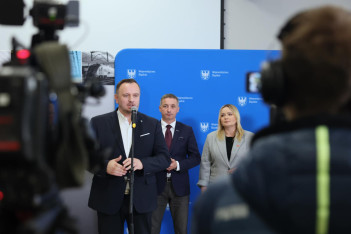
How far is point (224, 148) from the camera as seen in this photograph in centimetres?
437

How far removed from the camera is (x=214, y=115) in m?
4.98

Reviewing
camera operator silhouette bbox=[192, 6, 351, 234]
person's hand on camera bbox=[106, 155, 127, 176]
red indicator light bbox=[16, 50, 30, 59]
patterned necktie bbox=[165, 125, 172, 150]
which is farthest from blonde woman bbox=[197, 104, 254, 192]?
camera operator silhouette bbox=[192, 6, 351, 234]

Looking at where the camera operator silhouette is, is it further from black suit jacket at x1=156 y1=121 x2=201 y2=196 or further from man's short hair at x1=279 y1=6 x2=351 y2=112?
black suit jacket at x1=156 y1=121 x2=201 y2=196

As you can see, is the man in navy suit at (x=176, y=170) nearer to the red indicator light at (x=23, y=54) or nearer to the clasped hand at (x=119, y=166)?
the clasped hand at (x=119, y=166)

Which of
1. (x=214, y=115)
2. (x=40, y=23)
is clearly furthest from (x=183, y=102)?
(x=40, y=23)

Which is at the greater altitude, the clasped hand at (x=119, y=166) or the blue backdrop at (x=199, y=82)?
the blue backdrop at (x=199, y=82)

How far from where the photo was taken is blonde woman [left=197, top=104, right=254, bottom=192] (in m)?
4.34

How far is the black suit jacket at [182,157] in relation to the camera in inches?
177

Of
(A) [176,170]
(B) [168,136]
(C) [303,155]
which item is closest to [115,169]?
(A) [176,170]

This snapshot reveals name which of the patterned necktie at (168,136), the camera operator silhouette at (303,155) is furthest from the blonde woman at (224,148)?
the camera operator silhouette at (303,155)

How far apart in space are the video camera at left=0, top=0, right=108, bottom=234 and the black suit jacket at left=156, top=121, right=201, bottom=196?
9.84ft

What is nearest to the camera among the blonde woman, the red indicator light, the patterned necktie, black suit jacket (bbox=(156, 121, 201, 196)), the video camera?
the video camera

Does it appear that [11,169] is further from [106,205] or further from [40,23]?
[106,205]

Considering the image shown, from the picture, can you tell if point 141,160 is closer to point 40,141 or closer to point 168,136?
point 168,136
